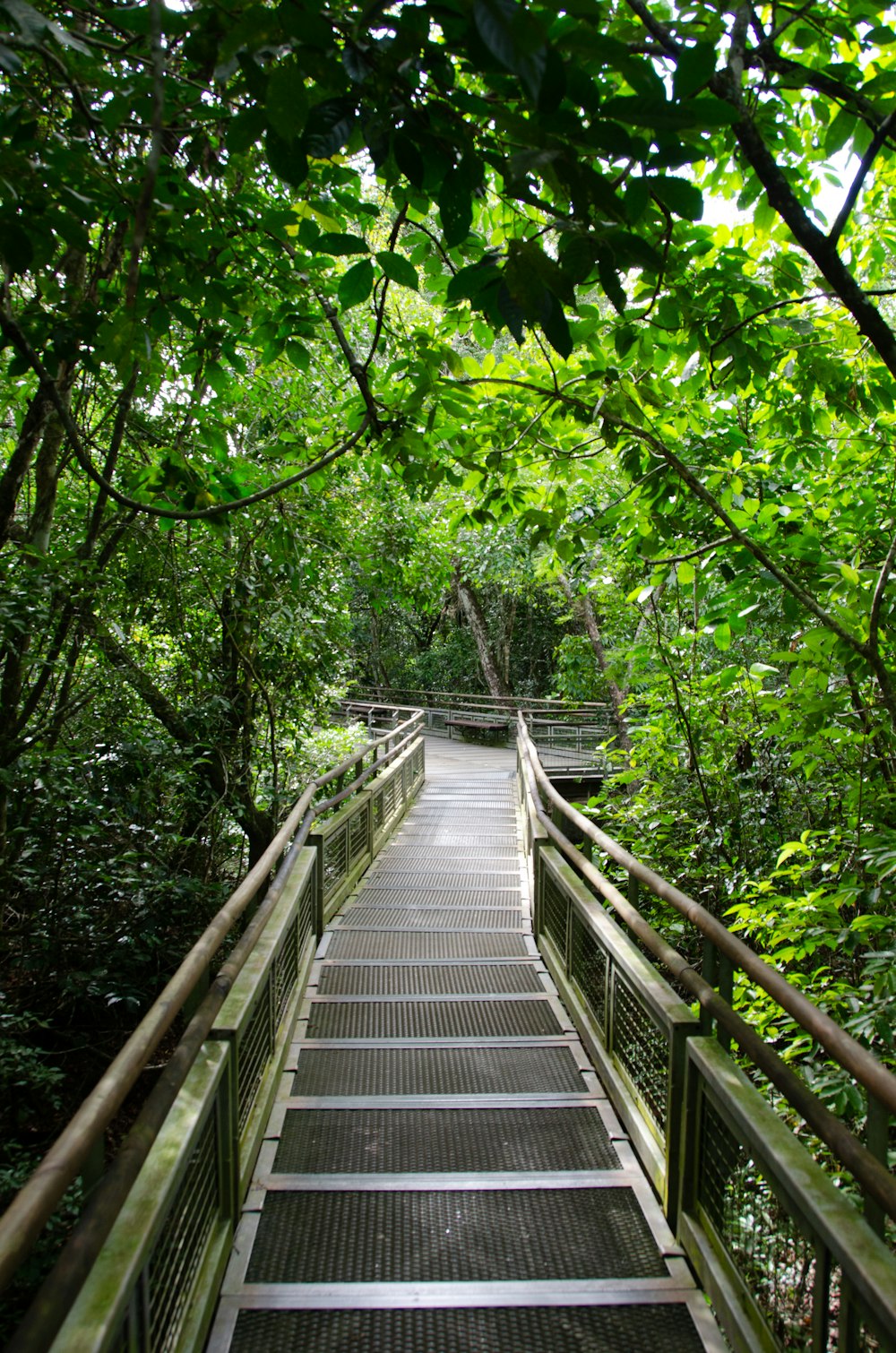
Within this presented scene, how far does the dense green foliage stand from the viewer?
1.53 m

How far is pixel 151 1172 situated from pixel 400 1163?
1248mm

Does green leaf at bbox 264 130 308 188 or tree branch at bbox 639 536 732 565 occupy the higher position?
green leaf at bbox 264 130 308 188

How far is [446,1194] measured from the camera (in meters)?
2.51

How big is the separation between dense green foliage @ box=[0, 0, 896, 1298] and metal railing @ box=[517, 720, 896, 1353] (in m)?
0.62

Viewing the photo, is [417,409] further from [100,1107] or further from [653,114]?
[100,1107]

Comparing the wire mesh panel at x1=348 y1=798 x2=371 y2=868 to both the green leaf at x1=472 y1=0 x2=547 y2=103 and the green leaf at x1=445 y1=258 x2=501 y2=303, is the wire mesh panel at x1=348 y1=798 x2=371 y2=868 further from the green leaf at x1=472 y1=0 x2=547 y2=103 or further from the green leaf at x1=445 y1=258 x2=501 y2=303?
the green leaf at x1=472 y1=0 x2=547 y2=103

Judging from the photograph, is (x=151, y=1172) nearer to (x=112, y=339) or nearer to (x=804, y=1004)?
(x=804, y=1004)

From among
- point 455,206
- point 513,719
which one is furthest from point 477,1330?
point 513,719

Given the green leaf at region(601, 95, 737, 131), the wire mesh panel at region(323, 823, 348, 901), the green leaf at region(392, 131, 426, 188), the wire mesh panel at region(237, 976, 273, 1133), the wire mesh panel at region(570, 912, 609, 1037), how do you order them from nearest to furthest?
1. the green leaf at region(601, 95, 737, 131)
2. the green leaf at region(392, 131, 426, 188)
3. the wire mesh panel at region(237, 976, 273, 1133)
4. the wire mesh panel at region(570, 912, 609, 1037)
5. the wire mesh panel at region(323, 823, 348, 901)

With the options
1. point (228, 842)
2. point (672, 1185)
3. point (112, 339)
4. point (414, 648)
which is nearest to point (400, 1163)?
point (672, 1185)

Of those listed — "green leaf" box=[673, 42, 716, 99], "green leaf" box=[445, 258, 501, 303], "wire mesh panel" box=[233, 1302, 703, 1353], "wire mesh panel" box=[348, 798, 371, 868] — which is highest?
"green leaf" box=[673, 42, 716, 99]

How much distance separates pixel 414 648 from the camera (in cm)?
2931

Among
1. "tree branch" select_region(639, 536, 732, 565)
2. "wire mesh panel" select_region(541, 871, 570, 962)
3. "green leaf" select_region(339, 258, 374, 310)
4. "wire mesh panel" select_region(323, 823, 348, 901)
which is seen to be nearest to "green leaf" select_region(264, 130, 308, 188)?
"green leaf" select_region(339, 258, 374, 310)

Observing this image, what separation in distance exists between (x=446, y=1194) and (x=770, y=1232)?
1015mm
